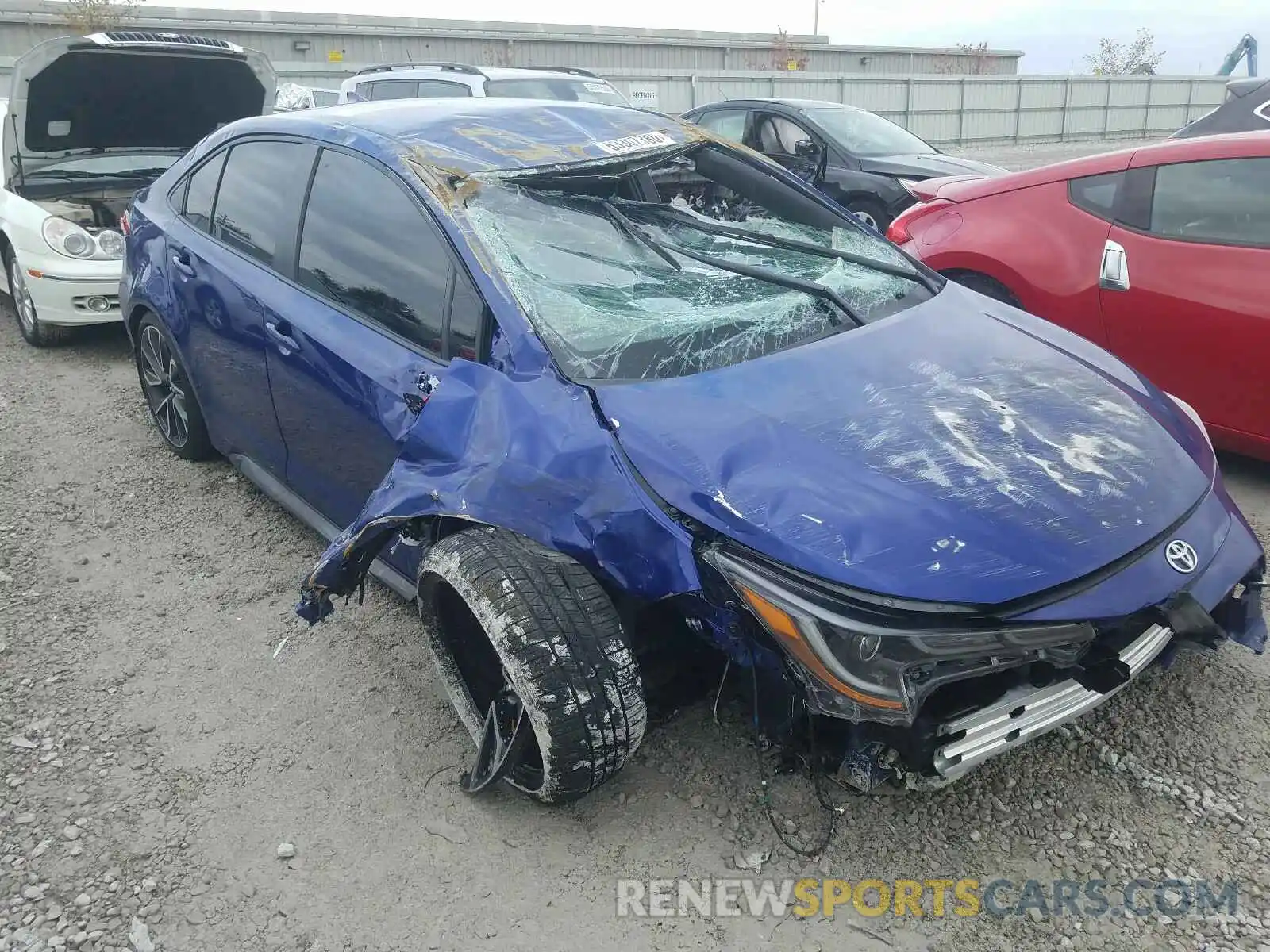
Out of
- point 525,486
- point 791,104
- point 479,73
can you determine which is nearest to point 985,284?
point 525,486

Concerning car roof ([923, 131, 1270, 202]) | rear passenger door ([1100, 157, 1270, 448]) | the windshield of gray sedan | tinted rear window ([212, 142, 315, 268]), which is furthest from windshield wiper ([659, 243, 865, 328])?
the windshield of gray sedan

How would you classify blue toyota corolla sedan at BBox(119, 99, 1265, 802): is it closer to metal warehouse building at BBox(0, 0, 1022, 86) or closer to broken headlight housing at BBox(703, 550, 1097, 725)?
broken headlight housing at BBox(703, 550, 1097, 725)

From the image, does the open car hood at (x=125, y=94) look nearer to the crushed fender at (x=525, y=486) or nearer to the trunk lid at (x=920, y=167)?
the crushed fender at (x=525, y=486)

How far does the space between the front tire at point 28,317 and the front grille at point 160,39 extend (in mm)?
1517

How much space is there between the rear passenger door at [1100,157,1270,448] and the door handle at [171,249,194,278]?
3724mm

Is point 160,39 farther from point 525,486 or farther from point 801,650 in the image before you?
point 801,650

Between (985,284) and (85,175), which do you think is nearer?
(985,284)

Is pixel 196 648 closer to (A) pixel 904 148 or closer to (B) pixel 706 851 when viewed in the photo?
(B) pixel 706 851

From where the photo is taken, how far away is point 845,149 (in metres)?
8.98

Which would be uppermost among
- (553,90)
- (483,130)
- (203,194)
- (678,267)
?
(483,130)

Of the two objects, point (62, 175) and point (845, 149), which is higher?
point (62, 175)

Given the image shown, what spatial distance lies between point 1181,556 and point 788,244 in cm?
165

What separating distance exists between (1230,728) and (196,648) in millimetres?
3055

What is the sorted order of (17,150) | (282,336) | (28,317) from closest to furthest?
1. (282,336)
2. (17,150)
3. (28,317)
